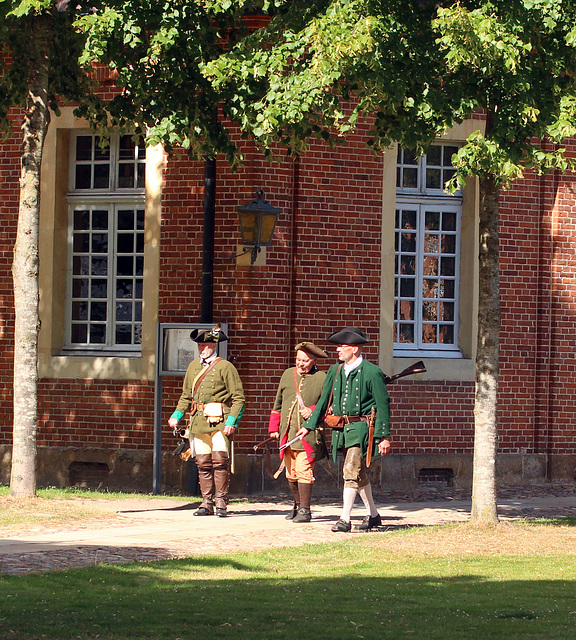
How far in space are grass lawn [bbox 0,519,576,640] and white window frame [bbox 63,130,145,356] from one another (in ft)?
20.0

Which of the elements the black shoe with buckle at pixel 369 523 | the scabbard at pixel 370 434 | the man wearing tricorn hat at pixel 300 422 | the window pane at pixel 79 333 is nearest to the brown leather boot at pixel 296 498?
the man wearing tricorn hat at pixel 300 422

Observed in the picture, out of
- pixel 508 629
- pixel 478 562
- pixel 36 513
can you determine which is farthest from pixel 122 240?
pixel 508 629

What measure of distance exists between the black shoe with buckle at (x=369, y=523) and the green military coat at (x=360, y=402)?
62cm

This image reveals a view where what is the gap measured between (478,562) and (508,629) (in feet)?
8.20

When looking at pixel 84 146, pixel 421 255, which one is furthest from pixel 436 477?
pixel 84 146

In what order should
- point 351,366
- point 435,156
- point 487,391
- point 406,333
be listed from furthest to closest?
point 435,156, point 406,333, point 351,366, point 487,391

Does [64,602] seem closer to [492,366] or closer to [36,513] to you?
[36,513]

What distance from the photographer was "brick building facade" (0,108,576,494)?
1374cm

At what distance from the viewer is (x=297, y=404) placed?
37.2ft

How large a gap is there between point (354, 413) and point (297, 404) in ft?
2.93

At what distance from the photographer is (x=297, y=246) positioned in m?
13.9

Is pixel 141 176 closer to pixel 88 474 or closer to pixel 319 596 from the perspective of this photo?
pixel 88 474

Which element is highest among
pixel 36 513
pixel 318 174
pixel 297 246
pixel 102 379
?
pixel 318 174

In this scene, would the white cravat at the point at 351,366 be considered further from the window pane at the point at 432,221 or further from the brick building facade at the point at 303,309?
the window pane at the point at 432,221
